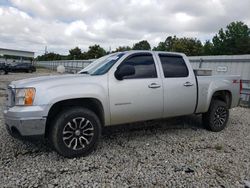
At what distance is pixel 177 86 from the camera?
482 centimetres

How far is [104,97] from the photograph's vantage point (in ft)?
13.2

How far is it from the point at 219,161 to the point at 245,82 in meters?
7.52

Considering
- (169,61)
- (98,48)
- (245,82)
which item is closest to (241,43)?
(98,48)

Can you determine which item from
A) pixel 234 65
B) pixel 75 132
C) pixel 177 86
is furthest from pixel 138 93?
pixel 234 65

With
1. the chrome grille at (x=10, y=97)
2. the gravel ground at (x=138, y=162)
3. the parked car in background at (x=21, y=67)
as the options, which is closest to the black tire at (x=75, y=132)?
the gravel ground at (x=138, y=162)

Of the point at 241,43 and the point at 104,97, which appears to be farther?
the point at 241,43

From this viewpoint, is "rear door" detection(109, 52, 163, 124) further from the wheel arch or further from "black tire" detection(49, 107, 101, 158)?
the wheel arch

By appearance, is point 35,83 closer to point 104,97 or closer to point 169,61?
point 104,97

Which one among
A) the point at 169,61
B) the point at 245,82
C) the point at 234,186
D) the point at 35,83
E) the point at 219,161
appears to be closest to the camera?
the point at 234,186

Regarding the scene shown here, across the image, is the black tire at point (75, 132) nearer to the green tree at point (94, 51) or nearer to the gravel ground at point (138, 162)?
the gravel ground at point (138, 162)

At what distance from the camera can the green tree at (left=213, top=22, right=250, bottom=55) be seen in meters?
59.5

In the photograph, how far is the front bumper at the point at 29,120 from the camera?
3.52 meters

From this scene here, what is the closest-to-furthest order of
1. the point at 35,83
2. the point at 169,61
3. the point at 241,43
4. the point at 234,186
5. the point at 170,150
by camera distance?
the point at 234,186
the point at 35,83
the point at 170,150
the point at 169,61
the point at 241,43

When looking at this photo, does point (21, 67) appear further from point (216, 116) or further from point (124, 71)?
point (124, 71)
